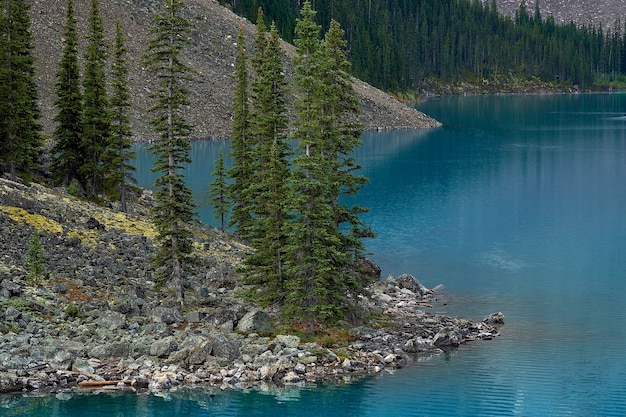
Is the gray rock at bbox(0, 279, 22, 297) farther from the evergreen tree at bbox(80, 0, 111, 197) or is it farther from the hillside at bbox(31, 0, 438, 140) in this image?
the hillside at bbox(31, 0, 438, 140)

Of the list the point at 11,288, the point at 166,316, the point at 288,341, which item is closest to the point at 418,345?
the point at 288,341

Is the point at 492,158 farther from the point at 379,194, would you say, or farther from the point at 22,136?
the point at 22,136

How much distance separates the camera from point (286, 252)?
46.4m

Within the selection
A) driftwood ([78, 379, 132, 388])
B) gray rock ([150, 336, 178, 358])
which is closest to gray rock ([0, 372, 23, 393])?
driftwood ([78, 379, 132, 388])

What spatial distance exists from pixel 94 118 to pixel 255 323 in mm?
34263

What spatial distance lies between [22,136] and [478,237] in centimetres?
4035

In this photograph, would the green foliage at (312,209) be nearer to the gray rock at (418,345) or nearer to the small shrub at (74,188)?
the gray rock at (418,345)

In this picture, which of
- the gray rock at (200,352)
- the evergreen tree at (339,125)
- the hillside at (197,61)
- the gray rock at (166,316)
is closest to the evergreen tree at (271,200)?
the evergreen tree at (339,125)

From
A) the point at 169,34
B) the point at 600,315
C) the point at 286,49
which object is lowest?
the point at 600,315

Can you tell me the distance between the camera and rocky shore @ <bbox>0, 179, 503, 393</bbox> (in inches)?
1532

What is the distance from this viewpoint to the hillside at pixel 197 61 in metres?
135

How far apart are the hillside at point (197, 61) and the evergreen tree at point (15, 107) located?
5363 cm

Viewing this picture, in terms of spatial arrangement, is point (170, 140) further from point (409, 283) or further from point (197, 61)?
point (197, 61)

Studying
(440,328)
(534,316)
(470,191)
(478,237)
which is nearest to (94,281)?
(440,328)
